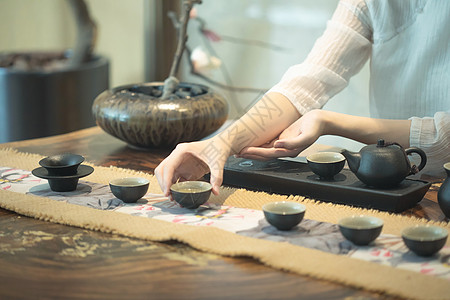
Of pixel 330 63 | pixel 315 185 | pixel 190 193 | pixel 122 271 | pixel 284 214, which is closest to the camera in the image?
pixel 122 271

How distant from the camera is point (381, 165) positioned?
1254 mm

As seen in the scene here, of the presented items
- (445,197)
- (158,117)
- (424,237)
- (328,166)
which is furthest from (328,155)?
(158,117)

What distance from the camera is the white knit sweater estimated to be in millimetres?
1695

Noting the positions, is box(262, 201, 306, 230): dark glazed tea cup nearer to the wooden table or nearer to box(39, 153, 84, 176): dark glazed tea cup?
the wooden table

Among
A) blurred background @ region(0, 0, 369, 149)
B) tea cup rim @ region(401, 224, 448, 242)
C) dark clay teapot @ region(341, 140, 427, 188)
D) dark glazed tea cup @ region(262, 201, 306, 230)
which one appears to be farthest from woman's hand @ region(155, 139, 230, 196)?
blurred background @ region(0, 0, 369, 149)

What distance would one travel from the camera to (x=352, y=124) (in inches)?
62.9

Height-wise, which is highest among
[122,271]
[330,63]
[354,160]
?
[330,63]

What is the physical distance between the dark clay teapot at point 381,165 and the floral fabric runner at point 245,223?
0.61 feet

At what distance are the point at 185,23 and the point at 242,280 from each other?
46.9 inches

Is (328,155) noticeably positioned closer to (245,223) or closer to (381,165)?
(381,165)

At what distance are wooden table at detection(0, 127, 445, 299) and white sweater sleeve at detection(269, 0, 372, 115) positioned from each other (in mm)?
597

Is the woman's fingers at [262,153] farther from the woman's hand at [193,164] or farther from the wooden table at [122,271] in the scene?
the wooden table at [122,271]

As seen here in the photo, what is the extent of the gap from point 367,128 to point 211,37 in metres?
2.15

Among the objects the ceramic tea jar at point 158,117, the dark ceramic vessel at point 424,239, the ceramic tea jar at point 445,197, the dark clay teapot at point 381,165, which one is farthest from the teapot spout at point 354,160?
the ceramic tea jar at point 158,117
